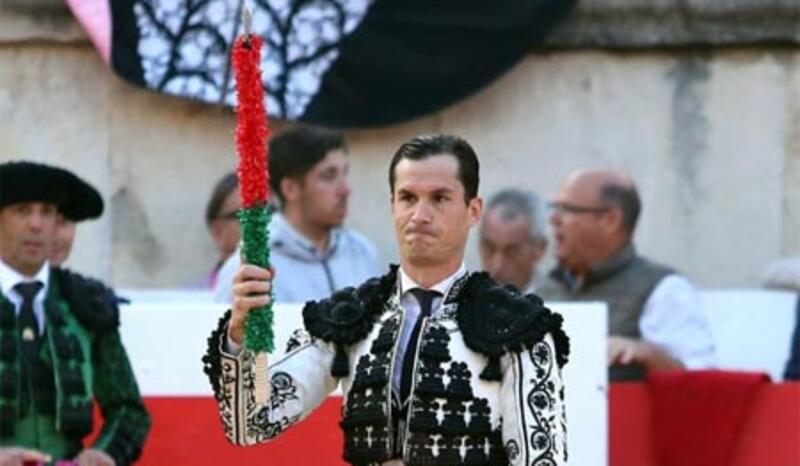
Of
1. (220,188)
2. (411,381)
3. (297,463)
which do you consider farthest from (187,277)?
(411,381)

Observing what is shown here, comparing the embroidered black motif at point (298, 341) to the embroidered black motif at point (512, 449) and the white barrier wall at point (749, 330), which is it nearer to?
the embroidered black motif at point (512, 449)

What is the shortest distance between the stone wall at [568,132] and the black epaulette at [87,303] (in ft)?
8.78

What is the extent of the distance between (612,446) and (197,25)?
2367mm

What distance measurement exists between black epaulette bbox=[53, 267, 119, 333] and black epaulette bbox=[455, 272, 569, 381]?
1829 millimetres

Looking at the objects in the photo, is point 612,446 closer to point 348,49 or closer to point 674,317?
point 674,317

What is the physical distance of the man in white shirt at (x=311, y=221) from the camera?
8.41 m

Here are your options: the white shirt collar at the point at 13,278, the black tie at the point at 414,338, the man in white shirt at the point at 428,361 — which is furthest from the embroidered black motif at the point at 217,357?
the white shirt collar at the point at 13,278

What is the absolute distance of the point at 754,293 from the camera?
936cm

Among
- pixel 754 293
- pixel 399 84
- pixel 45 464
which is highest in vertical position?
pixel 399 84

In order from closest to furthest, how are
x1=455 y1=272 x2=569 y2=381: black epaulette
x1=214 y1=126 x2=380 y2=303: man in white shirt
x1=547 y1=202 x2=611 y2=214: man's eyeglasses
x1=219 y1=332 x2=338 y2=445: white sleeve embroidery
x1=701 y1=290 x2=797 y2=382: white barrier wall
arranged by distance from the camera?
x1=219 y1=332 x2=338 y2=445: white sleeve embroidery
x1=455 y1=272 x2=569 y2=381: black epaulette
x1=214 y1=126 x2=380 y2=303: man in white shirt
x1=547 y1=202 x2=611 y2=214: man's eyeglasses
x1=701 y1=290 x2=797 y2=382: white barrier wall

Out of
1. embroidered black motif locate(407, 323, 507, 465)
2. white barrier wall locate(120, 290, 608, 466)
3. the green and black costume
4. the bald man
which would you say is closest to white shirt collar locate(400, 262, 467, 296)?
embroidered black motif locate(407, 323, 507, 465)

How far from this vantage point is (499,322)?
560cm

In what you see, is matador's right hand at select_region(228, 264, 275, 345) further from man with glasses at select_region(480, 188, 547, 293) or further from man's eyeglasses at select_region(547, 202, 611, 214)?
man's eyeglasses at select_region(547, 202, 611, 214)

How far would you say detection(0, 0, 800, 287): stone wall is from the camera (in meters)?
10.2
